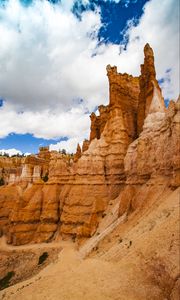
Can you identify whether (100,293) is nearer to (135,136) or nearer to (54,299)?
(54,299)

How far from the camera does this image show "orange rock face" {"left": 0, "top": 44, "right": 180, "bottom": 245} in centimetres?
2544

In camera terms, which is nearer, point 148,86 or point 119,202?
point 119,202

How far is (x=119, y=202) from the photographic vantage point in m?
28.1

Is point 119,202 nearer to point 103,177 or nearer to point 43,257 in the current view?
point 103,177

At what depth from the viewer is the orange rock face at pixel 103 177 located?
25.4 meters

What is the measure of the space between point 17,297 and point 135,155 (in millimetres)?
17602

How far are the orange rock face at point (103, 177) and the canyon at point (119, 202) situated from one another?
0.12 metres

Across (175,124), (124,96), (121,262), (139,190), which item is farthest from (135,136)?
(121,262)

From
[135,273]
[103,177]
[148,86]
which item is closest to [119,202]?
[103,177]

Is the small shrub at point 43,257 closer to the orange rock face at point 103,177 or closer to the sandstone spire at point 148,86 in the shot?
the orange rock face at point 103,177

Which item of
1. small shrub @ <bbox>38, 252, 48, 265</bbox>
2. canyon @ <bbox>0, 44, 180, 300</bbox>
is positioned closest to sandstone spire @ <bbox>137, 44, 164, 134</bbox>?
canyon @ <bbox>0, 44, 180, 300</bbox>

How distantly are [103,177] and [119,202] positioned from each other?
205 inches

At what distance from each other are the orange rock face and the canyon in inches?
4.9

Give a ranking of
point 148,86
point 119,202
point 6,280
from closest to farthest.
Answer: point 6,280 < point 119,202 < point 148,86
